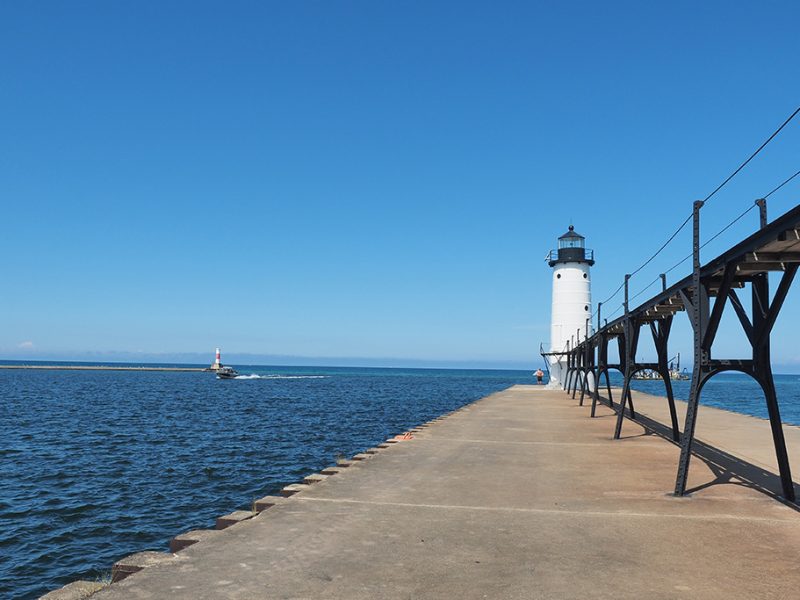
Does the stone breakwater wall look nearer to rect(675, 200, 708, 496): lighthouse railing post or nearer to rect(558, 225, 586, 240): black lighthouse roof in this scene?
rect(675, 200, 708, 496): lighthouse railing post

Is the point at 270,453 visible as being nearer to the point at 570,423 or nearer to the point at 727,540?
the point at 570,423

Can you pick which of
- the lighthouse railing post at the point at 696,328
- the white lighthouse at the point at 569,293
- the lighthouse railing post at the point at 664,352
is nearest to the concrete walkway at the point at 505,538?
the lighthouse railing post at the point at 696,328

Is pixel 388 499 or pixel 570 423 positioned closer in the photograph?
pixel 388 499

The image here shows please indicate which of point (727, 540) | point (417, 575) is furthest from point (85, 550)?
point (727, 540)

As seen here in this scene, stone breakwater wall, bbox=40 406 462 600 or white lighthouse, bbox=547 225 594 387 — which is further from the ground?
white lighthouse, bbox=547 225 594 387

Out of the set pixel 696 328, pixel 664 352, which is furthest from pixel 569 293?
pixel 696 328

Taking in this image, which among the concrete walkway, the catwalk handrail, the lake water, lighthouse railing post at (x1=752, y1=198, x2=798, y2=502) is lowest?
the lake water

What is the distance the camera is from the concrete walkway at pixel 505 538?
6.16 m

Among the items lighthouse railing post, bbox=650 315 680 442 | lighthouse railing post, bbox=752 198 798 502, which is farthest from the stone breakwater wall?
lighthouse railing post, bbox=650 315 680 442

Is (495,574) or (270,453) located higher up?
(495,574)

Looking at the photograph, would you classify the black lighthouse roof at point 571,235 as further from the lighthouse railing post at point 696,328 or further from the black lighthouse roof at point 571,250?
the lighthouse railing post at point 696,328

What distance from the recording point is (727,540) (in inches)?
310

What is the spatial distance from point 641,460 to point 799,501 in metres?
4.81

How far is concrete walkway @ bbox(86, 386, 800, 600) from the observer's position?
20.2 feet
